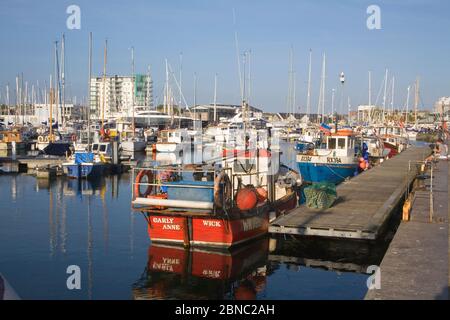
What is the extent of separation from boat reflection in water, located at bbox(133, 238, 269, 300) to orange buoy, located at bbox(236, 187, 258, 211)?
1.36 metres

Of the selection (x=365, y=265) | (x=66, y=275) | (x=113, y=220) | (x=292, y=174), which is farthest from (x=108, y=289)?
(x=292, y=174)

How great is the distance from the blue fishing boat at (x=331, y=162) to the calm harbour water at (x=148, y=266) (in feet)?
46.3

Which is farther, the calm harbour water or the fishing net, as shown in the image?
the fishing net

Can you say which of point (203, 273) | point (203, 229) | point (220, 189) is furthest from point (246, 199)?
point (203, 273)

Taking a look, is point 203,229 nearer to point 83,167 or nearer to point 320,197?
point 320,197

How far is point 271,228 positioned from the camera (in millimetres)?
17297

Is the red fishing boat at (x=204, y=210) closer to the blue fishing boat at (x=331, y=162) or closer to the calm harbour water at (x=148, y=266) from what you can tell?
the calm harbour water at (x=148, y=266)

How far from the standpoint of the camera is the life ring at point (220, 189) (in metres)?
16.6

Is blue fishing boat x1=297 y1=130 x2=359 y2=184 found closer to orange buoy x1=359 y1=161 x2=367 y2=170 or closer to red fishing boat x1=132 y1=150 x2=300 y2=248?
orange buoy x1=359 y1=161 x2=367 y2=170

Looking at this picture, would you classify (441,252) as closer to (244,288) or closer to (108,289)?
(244,288)

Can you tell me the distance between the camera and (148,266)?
16.6 m

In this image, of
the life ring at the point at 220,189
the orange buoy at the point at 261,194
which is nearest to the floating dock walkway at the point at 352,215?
the orange buoy at the point at 261,194

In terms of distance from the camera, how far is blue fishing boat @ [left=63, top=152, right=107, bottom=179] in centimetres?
3916

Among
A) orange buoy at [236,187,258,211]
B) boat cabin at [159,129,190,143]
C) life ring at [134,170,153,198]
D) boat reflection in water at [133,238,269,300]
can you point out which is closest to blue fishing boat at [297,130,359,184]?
boat reflection in water at [133,238,269,300]
